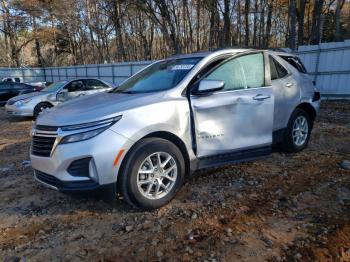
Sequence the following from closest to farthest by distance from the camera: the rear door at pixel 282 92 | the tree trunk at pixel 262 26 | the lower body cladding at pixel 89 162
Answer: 1. the lower body cladding at pixel 89 162
2. the rear door at pixel 282 92
3. the tree trunk at pixel 262 26

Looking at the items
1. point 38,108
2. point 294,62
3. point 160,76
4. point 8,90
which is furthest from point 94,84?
point 294,62

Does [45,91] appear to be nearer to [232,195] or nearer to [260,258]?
[232,195]

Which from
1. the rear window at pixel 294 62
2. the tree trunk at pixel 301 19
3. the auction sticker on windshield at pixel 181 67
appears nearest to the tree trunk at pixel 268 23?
the tree trunk at pixel 301 19

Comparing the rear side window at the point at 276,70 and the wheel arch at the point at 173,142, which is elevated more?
the rear side window at the point at 276,70

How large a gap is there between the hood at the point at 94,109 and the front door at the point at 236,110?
0.61 metres

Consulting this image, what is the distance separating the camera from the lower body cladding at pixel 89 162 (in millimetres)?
2977

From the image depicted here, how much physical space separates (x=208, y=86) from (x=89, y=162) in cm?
157

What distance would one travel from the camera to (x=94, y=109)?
10.6 ft

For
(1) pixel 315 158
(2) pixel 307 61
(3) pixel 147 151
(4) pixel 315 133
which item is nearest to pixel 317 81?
(2) pixel 307 61

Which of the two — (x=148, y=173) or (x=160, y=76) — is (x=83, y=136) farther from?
(x=160, y=76)

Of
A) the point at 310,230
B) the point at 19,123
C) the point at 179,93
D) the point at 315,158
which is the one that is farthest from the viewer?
the point at 19,123

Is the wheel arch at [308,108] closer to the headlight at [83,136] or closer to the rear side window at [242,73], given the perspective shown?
the rear side window at [242,73]

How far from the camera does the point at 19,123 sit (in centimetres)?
1023

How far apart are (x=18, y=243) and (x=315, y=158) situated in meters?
4.21
